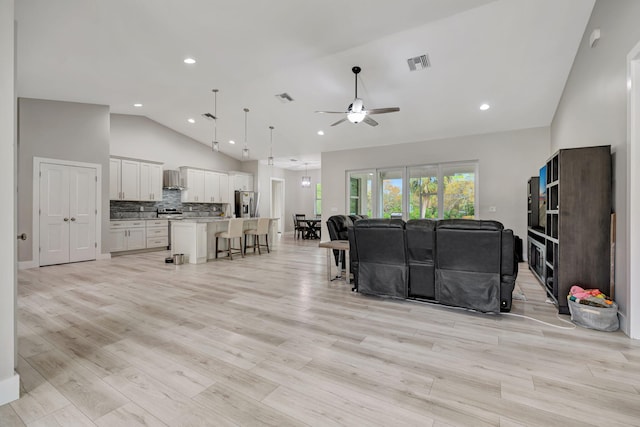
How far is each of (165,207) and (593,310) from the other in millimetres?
9203

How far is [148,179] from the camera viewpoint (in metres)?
7.91

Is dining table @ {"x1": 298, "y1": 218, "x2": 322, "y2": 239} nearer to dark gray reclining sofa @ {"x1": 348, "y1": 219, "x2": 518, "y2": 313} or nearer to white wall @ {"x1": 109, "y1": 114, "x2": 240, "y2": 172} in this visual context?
white wall @ {"x1": 109, "y1": 114, "x2": 240, "y2": 172}

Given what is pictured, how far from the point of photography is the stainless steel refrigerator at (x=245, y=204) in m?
10.4

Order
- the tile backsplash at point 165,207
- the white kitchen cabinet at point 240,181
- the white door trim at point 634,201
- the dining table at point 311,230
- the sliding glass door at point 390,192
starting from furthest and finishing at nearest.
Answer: the dining table at point 311,230
the white kitchen cabinet at point 240,181
the sliding glass door at point 390,192
the tile backsplash at point 165,207
the white door trim at point 634,201

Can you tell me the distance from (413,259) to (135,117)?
7962mm

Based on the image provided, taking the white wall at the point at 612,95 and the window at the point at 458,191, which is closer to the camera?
the white wall at the point at 612,95

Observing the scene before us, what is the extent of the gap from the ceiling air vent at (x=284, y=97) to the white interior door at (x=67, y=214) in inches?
168

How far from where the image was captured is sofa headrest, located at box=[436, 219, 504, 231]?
2.97 m

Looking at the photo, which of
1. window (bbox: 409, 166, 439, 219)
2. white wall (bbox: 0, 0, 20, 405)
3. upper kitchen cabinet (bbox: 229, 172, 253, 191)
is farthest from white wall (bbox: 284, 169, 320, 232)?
white wall (bbox: 0, 0, 20, 405)

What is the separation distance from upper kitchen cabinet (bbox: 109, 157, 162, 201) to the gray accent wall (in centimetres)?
63

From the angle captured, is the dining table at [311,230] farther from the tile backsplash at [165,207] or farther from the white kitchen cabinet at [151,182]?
the white kitchen cabinet at [151,182]

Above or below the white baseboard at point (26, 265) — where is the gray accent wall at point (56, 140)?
above

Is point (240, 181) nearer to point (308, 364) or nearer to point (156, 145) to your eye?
point (156, 145)

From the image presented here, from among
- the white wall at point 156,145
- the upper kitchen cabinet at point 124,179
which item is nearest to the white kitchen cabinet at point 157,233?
the upper kitchen cabinet at point 124,179
